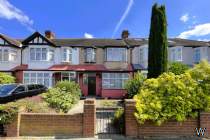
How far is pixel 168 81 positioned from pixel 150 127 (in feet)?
6.94

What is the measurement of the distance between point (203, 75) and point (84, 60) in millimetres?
18237

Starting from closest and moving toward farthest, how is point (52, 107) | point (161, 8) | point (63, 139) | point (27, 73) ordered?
1. point (63, 139)
2. point (52, 107)
3. point (161, 8)
4. point (27, 73)

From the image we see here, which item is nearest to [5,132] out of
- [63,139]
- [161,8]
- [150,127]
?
[63,139]

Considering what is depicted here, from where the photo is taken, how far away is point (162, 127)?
30.3 feet

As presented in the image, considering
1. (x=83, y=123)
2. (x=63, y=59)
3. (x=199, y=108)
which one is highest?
(x=63, y=59)

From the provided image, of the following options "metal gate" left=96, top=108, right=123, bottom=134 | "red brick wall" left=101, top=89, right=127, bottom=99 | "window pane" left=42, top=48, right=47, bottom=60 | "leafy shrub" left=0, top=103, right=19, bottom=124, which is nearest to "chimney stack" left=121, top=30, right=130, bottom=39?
"red brick wall" left=101, top=89, right=127, bottom=99

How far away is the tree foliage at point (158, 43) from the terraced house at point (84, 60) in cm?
908

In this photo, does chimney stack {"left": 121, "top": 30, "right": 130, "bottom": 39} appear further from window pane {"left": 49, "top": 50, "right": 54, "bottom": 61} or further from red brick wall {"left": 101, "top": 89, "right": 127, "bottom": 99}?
window pane {"left": 49, "top": 50, "right": 54, "bottom": 61}

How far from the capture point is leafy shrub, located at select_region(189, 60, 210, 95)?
9.58 m

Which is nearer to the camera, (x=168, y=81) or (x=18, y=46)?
(x=168, y=81)

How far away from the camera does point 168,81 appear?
979 centimetres

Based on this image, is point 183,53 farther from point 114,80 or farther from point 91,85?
point 91,85

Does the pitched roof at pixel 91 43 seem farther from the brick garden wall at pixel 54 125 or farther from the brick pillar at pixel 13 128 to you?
the brick pillar at pixel 13 128

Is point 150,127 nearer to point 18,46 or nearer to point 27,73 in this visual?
point 27,73
